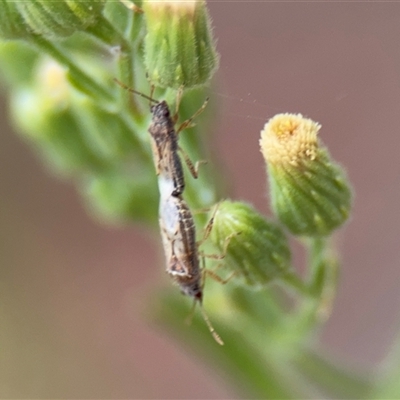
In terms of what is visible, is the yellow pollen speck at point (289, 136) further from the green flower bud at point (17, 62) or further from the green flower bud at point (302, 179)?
the green flower bud at point (17, 62)

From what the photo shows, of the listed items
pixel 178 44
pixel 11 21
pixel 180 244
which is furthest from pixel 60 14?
pixel 180 244

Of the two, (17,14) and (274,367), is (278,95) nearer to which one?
(274,367)

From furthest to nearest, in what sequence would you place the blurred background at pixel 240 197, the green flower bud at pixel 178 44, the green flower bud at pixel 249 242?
the blurred background at pixel 240 197 < the green flower bud at pixel 249 242 < the green flower bud at pixel 178 44

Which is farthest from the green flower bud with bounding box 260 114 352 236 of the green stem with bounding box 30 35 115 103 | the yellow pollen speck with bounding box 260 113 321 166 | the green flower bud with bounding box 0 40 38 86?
the green flower bud with bounding box 0 40 38 86

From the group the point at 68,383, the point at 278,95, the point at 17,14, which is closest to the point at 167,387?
the point at 68,383

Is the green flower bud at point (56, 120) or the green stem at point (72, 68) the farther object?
the green flower bud at point (56, 120)

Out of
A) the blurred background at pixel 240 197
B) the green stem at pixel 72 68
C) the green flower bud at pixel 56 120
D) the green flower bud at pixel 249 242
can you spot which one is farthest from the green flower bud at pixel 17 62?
the blurred background at pixel 240 197
